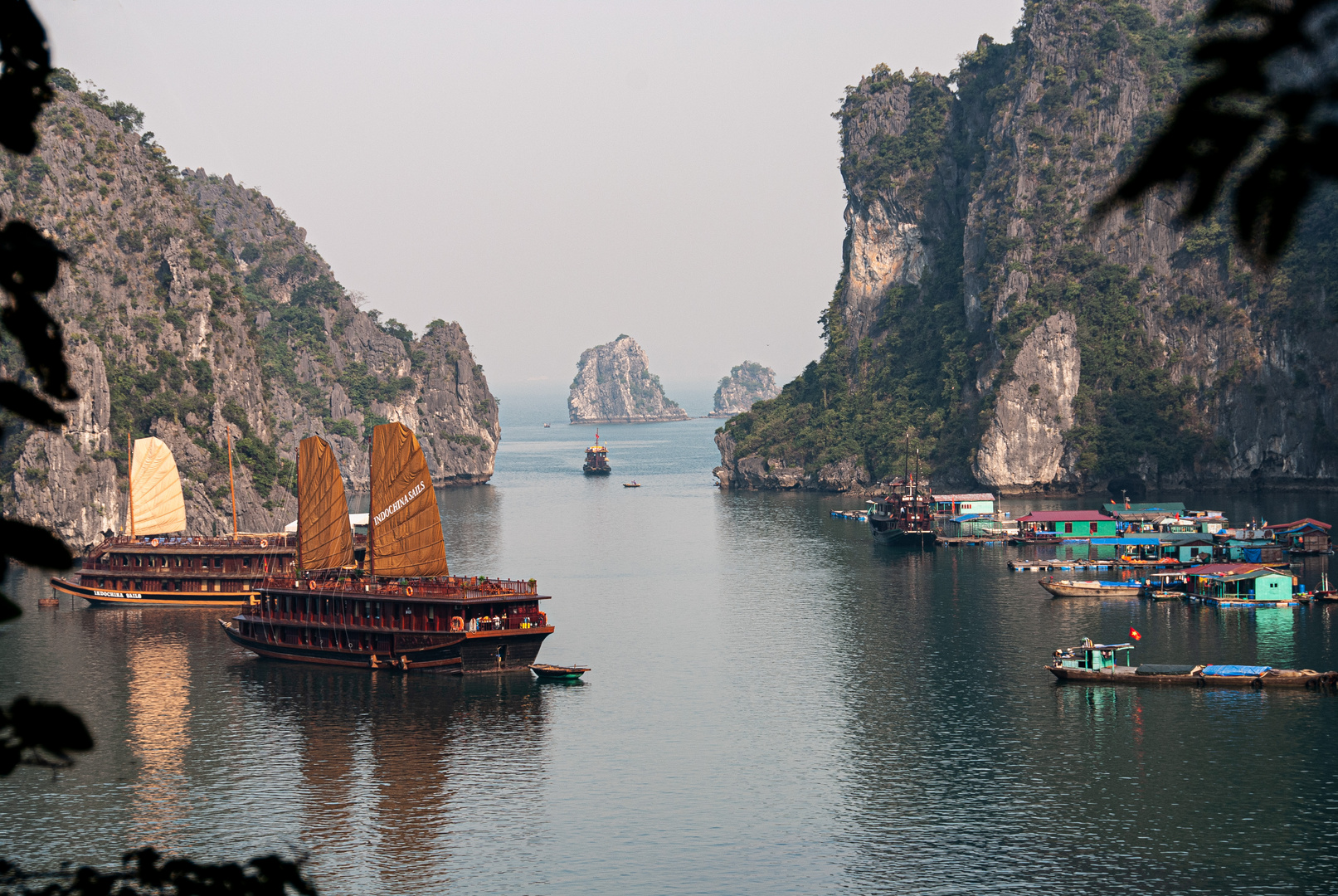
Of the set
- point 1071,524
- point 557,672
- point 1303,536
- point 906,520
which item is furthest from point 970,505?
point 557,672

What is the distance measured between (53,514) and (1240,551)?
90.0 m

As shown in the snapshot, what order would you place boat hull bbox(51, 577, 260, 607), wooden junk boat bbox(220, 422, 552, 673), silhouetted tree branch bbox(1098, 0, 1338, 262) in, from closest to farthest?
1. silhouetted tree branch bbox(1098, 0, 1338, 262)
2. wooden junk boat bbox(220, 422, 552, 673)
3. boat hull bbox(51, 577, 260, 607)

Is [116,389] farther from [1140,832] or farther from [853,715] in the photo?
[1140,832]

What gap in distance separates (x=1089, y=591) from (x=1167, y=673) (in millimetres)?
25466

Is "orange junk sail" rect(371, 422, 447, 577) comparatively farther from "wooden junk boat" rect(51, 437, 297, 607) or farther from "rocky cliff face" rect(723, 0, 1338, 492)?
"rocky cliff face" rect(723, 0, 1338, 492)

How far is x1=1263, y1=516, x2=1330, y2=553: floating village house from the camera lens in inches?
3871

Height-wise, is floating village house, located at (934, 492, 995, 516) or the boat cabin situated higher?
floating village house, located at (934, 492, 995, 516)


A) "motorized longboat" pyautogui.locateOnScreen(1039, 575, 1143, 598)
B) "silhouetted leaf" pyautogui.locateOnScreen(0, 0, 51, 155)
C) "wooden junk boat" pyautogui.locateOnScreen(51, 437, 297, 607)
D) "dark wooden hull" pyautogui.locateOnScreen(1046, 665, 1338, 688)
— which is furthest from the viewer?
"wooden junk boat" pyautogui.locateOnScreen(51, 437, 297, 607)

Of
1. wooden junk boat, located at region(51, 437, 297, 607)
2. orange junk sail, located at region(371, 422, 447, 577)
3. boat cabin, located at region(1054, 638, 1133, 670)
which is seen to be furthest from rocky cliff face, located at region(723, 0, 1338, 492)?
orange junk sail, located at region(371, 422, 447, 577)

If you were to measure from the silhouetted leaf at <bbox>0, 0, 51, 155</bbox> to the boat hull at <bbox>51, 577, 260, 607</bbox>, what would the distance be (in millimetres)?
88225

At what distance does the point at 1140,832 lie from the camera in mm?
42375

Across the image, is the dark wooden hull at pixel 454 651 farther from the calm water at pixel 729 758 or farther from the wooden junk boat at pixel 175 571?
the wooden junk boat at pixel 175 571

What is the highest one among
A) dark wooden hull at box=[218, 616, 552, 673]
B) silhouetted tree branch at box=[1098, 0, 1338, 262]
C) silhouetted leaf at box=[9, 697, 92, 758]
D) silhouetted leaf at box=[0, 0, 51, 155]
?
silhouetted leaf at box=[0, 0, 51, 155]

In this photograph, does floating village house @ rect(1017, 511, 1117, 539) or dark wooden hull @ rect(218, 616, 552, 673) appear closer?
dark wooden hull @ rect(218, 616, 552, 673)
